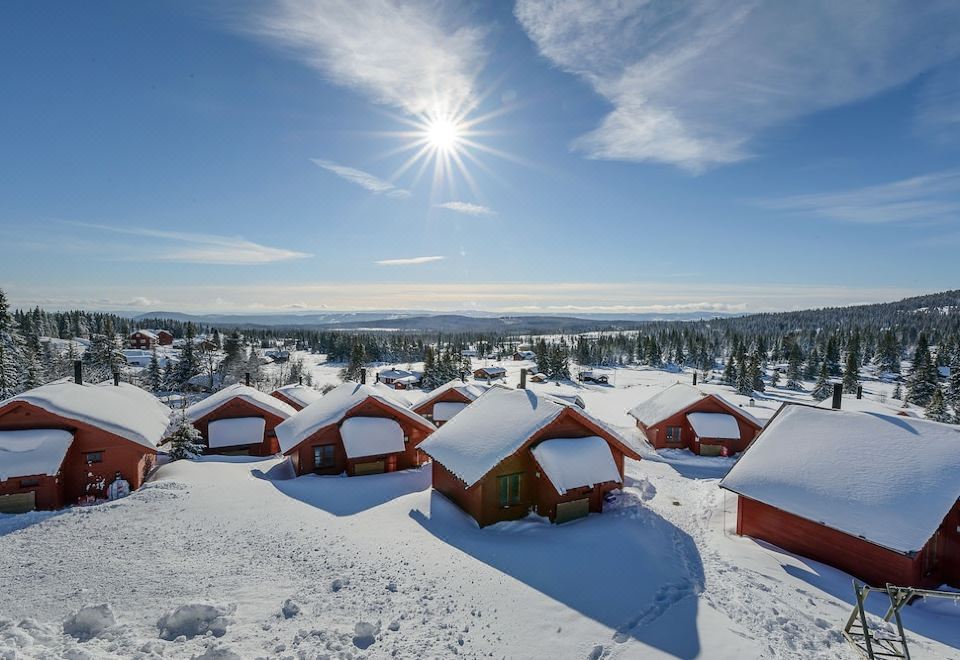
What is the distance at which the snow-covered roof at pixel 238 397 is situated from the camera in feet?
105

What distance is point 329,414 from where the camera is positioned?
1037 inches

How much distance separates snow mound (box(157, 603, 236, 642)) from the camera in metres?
9.30

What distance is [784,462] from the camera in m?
17.2

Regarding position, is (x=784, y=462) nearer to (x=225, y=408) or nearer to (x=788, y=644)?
(x=788, y=644)

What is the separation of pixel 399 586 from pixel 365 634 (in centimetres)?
210

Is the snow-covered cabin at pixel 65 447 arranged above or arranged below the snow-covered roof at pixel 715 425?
above

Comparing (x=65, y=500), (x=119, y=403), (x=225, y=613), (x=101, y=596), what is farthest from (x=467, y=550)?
(x=119, y=403)

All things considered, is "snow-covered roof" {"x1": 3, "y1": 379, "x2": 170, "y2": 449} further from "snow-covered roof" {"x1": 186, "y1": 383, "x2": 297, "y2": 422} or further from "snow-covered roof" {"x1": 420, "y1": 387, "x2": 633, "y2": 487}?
"snow-covered roof" {"x1": 420, "y1": 387, "x2": 633, "y2": 487}

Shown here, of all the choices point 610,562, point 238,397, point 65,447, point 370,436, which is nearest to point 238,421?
point 238,397

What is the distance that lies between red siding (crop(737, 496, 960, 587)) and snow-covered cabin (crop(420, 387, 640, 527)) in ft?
21.2

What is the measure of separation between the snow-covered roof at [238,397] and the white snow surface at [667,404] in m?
30.9

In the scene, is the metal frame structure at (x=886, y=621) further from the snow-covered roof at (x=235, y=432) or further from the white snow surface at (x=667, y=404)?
the snow-covered roof at (x=235, y=432)

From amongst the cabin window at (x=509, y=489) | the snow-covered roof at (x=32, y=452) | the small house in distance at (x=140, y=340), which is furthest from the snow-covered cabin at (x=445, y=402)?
the small house in distance at (x=140, y=340)

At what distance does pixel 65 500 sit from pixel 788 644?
98.7 feet
